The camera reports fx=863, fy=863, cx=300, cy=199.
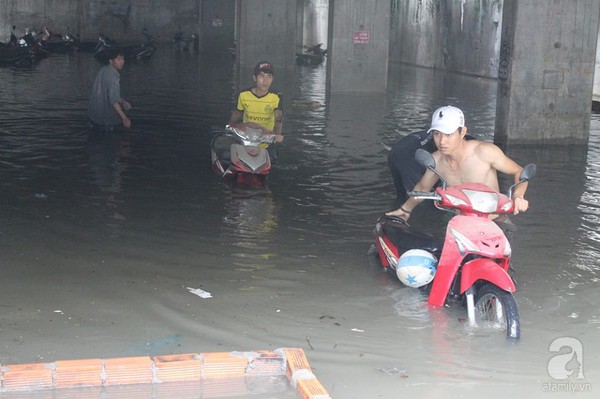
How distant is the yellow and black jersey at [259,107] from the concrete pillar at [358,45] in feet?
38.6

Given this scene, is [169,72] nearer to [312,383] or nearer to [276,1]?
[276,1]

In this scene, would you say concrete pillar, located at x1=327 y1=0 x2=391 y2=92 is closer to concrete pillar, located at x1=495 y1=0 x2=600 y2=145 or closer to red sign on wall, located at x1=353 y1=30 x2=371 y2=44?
red sign on wall, located at x1=353 y1=30 x2=371 y2=44

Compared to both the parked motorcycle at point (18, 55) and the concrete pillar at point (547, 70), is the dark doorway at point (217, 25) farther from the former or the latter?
the concrete pillar at point (547, 70)

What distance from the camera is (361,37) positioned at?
72.5 feet

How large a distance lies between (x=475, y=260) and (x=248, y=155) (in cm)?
482

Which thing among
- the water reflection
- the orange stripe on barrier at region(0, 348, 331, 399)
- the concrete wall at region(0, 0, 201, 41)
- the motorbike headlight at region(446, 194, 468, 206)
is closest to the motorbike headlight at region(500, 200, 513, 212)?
the motorbike headlight at region(446, 194, 468, 206)

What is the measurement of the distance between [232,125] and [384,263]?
376cm

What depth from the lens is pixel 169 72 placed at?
1045 inches

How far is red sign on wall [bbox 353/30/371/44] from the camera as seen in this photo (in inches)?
869

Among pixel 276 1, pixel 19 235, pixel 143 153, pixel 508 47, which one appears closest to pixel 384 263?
pixel 19 235

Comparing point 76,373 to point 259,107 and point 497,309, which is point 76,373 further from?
point 259,107

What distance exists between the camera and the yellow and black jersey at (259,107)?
33.1 ft

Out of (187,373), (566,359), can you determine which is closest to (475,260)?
(566,359)

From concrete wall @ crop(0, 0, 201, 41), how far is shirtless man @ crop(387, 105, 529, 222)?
34698 millimetres
